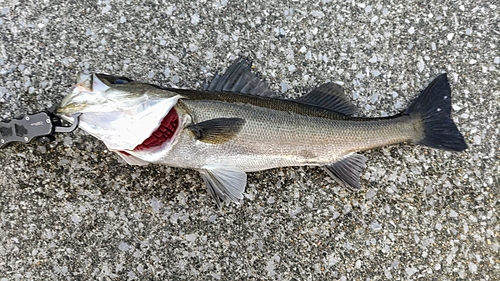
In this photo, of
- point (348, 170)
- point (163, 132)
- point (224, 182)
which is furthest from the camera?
point (348, 170)

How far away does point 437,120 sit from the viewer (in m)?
2.53

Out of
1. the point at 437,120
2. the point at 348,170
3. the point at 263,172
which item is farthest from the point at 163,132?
the point at 437,120

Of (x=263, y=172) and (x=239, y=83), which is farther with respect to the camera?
(x=263, y=172)

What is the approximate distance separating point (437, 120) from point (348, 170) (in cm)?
67

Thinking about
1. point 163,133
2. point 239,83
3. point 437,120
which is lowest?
point 163,133

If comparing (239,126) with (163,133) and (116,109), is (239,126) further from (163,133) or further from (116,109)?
(116,109)

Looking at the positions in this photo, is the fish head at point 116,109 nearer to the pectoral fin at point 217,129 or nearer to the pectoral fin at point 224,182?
the pectoral fin at point 217,129

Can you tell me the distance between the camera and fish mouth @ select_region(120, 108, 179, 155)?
6.93ft

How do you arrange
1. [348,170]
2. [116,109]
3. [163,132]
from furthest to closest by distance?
1. [348,170]
2. [163,132]
3. [116,109]

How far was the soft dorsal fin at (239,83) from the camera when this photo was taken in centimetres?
240

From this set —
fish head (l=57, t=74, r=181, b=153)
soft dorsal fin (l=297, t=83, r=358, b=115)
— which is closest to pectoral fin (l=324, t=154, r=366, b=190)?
soft dorsal fin (l=297, t=83, r=358, b=115)

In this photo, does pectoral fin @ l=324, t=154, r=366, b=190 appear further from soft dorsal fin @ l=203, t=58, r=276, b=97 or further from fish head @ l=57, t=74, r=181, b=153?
fish head @ l=57, t=74, r=181, b=153

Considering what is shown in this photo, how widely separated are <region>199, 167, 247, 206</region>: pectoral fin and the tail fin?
119cm

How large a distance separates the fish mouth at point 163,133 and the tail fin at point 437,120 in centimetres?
150
